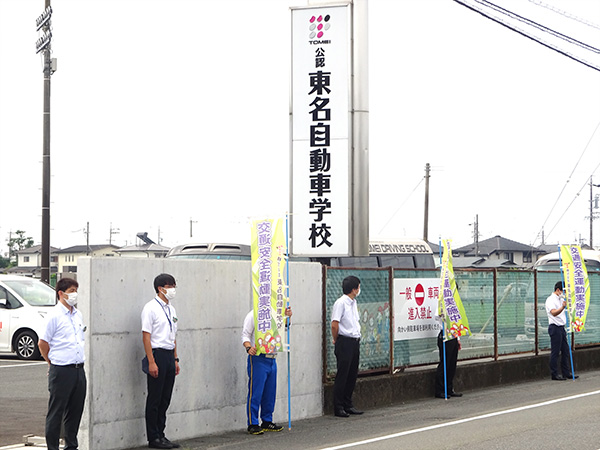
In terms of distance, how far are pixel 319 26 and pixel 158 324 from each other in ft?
25.7

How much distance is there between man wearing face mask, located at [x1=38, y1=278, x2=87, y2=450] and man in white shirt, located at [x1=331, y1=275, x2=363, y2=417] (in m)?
4.27

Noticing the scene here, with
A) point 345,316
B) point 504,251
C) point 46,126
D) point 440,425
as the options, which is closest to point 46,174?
point 46,126

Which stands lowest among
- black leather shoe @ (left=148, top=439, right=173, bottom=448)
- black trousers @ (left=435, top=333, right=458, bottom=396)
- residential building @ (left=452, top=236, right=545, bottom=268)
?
black leather shoe @ (left=148, top=439, right=173, bottom=448)

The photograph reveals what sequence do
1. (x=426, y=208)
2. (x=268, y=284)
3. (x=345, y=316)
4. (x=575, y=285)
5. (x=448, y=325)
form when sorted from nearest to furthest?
1. (x=268, y=284)
2. (x=345, y=316)
3. (x=448, y=325)
4. (x=575, y=285)
5. (x=426, y=208)

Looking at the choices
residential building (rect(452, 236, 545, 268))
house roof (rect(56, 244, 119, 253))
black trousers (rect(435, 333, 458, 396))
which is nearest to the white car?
black trousers (rect(435, 333, 458, 396))

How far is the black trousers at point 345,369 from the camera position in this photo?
12.2 meters

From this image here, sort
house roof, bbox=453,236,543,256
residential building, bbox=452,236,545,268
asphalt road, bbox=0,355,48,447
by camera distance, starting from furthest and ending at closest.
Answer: house roof, bbox=453,236,543,256, residential building, bbox=452,236,545,268, asphalt road, bbox=0,355,48,447

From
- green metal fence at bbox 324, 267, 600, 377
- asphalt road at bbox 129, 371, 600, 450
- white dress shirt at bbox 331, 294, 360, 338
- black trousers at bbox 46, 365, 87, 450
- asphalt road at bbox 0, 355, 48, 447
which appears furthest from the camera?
green metal fence at bbox 324, 267, 600, 377

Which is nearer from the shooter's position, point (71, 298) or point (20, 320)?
point (71, 298)

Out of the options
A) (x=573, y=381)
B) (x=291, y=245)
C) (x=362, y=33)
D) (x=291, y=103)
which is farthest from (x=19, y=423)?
(x=573, y=381)

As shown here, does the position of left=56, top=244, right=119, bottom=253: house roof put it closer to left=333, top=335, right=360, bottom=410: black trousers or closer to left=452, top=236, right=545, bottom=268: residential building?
left=452, top=236, right=545, bottom=268: residential building

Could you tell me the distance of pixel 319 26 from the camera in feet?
51.6

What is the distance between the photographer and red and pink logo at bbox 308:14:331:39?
15703 mm

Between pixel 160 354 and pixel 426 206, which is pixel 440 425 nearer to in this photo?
pixel 160 354
